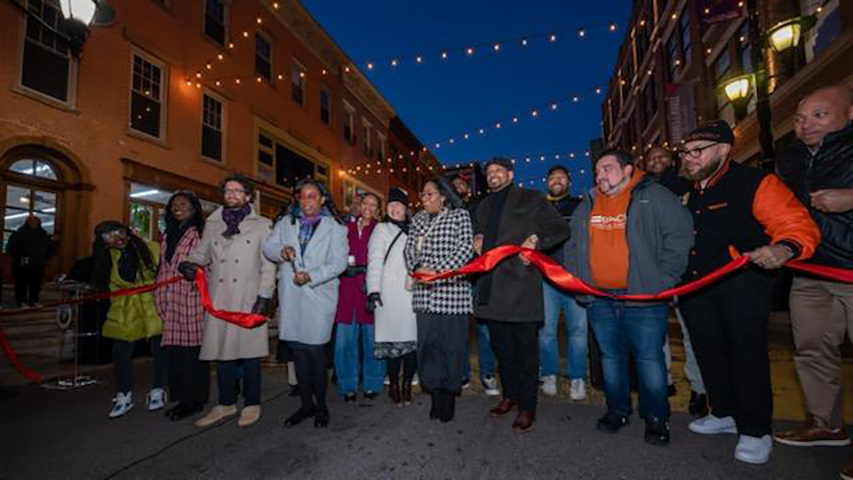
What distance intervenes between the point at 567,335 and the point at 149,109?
37.0 feet

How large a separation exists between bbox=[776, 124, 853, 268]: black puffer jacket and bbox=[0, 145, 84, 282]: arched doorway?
11.5 m

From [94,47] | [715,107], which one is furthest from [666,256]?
[715,107]

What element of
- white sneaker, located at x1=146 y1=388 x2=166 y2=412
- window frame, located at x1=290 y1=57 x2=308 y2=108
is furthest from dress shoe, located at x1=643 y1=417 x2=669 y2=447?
window frame, located at x1=290 y1=57 x2=308 y2=108

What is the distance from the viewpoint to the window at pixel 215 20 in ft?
41.9

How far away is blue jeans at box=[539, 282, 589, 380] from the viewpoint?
4.25 meters

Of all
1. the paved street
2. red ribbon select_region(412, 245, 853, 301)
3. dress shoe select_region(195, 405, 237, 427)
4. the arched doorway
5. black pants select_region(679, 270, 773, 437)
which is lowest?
the paved street

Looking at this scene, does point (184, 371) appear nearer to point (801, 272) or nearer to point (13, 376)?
point (13, 376)

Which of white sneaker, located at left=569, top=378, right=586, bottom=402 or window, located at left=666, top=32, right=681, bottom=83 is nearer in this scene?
white sneaker, located at left=569, top=378, right=586, bottom=402

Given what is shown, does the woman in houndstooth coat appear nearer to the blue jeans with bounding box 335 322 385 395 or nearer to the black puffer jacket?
the blue jeans with bounding box 335 322 385 395

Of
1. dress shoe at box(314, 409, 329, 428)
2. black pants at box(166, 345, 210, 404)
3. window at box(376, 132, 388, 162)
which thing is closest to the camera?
dress shoe at box(314, 409, 329, 428)

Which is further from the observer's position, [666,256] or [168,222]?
[168,222]

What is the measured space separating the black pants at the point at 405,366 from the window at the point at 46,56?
9340 mm

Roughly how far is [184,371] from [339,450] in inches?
73.2

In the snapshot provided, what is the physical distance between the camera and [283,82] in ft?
53.8
